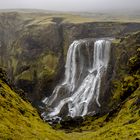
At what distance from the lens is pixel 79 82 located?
12850cm

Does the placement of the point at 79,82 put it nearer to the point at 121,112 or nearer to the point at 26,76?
the point at 26,76

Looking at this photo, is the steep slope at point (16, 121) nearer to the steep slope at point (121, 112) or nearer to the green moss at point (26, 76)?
the steep slope at point (121, 112)

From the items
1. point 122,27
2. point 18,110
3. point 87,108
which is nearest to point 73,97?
point 87,108

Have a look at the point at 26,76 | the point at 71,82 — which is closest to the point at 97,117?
the point at 71,82

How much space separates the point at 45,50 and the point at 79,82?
118 feet

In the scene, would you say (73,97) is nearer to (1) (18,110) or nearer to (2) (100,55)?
(2) (100,55)

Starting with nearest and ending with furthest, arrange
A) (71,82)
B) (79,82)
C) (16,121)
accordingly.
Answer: (16,121) → (79,82) → (71,82)

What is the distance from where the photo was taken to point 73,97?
122 meters

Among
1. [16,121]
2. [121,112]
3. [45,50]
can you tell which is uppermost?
[16,121]

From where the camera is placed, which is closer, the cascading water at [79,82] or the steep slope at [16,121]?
the steep slope at [16,121]

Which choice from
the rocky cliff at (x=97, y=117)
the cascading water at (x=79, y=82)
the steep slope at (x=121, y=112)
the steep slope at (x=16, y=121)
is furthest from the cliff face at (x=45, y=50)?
the steep slope at (x=16, y=121)

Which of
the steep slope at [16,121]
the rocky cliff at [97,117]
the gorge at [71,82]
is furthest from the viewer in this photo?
the gorge at [71,82]

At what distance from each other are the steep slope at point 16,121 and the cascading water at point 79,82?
4896 cm

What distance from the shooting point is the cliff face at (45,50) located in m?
145
